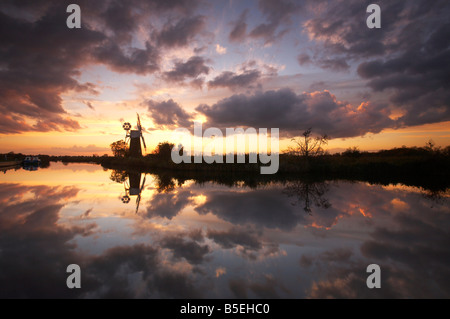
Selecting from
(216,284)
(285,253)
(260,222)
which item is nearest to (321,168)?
(260,222)

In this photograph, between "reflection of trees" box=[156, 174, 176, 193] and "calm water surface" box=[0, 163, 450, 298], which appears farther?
"reflection of trees" box=[156, 174, 176, 193]

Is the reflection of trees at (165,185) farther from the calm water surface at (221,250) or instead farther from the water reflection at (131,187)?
the calm water surface at (221,250)

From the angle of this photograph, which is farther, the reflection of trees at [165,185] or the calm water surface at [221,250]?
the reflection of trees at [165,185]

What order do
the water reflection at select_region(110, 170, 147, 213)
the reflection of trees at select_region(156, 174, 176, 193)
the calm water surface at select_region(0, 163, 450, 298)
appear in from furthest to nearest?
the reflection of trees at select_region(156, 174, 176, 193) → the water reflection at select_region(110, 170, 147, 213) → the calm water surface at select_region(0, 163, 450, 298)

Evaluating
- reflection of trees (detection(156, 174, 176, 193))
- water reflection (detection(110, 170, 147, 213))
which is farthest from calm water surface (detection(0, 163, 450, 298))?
reflection of trees (detection(156, 174, 176, 193))

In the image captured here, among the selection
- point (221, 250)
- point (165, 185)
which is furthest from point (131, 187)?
point (221, 250)

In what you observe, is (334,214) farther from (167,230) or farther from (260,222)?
(167,230)

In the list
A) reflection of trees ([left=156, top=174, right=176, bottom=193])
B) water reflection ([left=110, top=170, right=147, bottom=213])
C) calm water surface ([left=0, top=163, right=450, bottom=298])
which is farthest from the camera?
reflection of trees ([left=156, top=174, right=176, bottom=193])

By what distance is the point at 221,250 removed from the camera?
5.24 metres

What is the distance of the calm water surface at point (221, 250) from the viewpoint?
368 cm

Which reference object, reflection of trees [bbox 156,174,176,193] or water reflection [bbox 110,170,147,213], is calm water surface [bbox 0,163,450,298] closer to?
water reflection [bbox 110,170,147,213]

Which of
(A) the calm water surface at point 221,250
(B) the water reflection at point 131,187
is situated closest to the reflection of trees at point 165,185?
(B) the water reflection at point 131,187

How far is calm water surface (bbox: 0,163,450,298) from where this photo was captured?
3.68 meters
